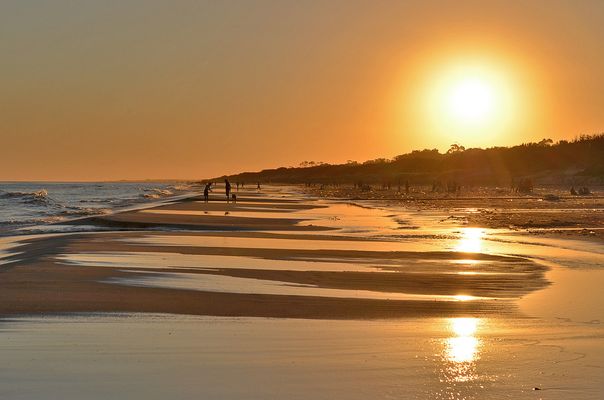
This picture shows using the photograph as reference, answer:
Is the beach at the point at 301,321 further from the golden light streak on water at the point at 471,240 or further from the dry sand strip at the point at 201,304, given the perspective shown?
the golden light streak on water at the point at 471,240

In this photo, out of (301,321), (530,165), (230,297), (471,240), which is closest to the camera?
(301,321)

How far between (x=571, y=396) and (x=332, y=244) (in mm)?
15187

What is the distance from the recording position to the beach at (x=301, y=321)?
660 centimetres

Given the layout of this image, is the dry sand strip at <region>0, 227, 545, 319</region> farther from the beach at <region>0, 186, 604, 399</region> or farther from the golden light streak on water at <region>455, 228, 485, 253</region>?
the golden light streak on water at <region>455, 228, 485, 253</region>

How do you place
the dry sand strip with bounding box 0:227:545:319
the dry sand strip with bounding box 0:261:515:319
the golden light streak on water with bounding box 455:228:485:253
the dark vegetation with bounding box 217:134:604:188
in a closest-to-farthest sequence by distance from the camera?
the dry sand strip with bounding box 0:261:515:319
the dry sand strip with bounding box 0:227:545:319
the golden light streak on water with bounding box 455:228:485:253
the dark vegetation with bounding box 217:134:604:188

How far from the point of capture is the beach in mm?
6598

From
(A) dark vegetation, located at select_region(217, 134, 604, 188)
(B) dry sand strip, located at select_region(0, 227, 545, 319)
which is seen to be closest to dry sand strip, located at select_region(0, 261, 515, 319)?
(B) dry sand strip, located at select_region(0, 227, 545, 319)

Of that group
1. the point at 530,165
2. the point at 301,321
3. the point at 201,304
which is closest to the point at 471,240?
the point at 201,304

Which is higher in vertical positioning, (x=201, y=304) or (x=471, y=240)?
(x=201, y=304)

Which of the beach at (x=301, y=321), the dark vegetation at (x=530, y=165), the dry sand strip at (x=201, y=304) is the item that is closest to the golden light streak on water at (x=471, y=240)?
the beach at (x=301, y=321)

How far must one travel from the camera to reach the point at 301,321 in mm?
9492

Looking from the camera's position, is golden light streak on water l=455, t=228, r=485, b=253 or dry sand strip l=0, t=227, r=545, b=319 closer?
dry sand strip l=0, t=227, r=545, b=319

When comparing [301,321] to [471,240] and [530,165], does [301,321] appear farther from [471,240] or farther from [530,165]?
[530,165]

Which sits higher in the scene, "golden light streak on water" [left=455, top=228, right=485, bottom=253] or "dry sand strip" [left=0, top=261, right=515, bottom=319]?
"dry sand strip" [left=0, top=261, right=515, bottom=319]
